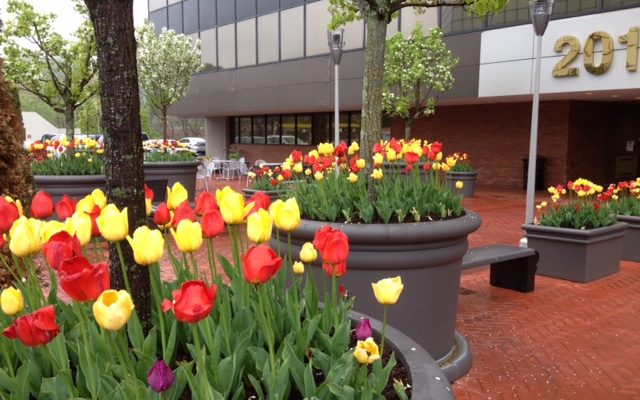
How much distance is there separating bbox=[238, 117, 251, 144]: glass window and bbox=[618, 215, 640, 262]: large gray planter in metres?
21.7

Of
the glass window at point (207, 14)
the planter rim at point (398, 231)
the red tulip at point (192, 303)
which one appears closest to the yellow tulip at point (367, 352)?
the red tulip at point (192, 303)

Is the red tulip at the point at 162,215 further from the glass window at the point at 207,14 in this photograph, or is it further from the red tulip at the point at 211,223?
the glass window at the point at 207,14

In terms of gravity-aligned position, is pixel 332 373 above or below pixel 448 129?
below

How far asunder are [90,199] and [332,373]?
1.13 meters

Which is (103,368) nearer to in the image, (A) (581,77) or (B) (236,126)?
(A) (581,77)

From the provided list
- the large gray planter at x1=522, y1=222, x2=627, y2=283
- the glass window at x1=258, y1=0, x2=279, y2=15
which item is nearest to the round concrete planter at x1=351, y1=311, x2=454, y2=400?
the large gray planter at x1=522, y1=222, x2=627, y2=283

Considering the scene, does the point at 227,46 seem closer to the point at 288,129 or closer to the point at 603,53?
the point at 288,129

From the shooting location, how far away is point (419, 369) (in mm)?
1761

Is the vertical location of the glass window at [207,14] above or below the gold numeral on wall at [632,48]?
above

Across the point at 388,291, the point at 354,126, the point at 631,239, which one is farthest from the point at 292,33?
the point at 388,291

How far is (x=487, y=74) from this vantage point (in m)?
15.6

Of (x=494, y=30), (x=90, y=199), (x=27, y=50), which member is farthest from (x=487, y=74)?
(x=90, y=199)

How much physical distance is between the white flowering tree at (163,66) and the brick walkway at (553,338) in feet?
51.4

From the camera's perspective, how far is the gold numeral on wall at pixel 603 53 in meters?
12.9
